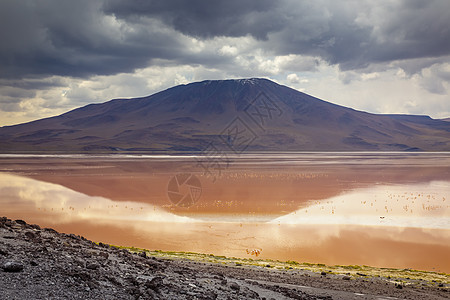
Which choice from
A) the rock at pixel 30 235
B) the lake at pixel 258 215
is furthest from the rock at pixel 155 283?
the lake at pixel 258 215

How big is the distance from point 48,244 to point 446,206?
29.0m

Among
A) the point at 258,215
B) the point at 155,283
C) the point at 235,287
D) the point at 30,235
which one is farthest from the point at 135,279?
the point at 258,215

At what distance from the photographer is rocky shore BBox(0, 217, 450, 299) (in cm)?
818

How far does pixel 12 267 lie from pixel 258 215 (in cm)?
2033

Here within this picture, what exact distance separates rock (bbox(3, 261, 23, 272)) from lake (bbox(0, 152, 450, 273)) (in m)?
11.2

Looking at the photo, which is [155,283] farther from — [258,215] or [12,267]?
[258,215]

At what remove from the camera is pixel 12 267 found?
820 cm

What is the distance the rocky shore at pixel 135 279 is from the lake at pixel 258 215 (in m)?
4.87

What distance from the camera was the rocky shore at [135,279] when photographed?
8.18m

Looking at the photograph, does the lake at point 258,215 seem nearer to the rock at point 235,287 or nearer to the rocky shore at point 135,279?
the rocky shore at point 135,279

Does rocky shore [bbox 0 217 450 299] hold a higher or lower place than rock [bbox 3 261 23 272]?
lower

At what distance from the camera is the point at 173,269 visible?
1177 cm

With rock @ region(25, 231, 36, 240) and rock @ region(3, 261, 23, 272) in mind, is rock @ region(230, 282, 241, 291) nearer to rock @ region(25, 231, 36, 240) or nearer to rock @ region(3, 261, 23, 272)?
rock @ region(3, 261, 23, 272)

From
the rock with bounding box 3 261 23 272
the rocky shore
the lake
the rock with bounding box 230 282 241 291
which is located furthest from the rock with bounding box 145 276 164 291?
the lake
